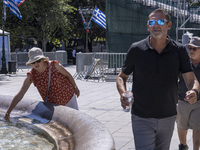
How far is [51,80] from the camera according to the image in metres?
5.56

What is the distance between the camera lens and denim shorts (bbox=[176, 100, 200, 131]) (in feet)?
17.7

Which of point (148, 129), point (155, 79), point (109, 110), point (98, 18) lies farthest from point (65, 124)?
point (98, 18)

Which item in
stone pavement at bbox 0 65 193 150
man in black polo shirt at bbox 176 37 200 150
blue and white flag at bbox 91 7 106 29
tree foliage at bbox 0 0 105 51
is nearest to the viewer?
man in black polo shirt at bbox 176 37 200 150

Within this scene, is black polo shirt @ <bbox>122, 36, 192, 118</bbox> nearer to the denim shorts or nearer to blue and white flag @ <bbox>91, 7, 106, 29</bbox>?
the denim shorts

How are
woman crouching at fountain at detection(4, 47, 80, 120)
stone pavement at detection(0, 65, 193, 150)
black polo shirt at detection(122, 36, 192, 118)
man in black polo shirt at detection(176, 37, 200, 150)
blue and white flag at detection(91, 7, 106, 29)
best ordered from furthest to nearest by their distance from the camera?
blue and white flag at detection(91, 7, 106, 29) → stone pavement at detection(0, 65, 193, 150) → woman crouching at fountain at detection(4, 47, 80, 120) → man in black polo shirt at detection(176, 37, 200, 150) → black polo shirt at detection(122, 36, 192, 118)

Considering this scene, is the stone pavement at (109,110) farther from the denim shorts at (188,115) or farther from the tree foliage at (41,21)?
the tree foliage at (41,21)

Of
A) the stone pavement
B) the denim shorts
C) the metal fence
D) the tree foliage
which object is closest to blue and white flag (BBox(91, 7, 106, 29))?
the metal fence

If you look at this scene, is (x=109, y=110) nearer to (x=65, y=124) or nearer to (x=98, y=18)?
Result: (x=65, y=124)

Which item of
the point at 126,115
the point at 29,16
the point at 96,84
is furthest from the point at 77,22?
the point at 126,115

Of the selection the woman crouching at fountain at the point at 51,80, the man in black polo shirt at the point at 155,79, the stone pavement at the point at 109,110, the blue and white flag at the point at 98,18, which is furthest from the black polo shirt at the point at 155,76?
the blue and white flag at the point at 98,18

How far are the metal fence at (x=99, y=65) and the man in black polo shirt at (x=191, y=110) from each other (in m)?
13.6

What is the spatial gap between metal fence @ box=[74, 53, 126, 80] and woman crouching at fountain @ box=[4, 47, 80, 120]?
1340 centimetres

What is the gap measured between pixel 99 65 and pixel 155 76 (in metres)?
15.7

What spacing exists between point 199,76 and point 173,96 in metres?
1.47
